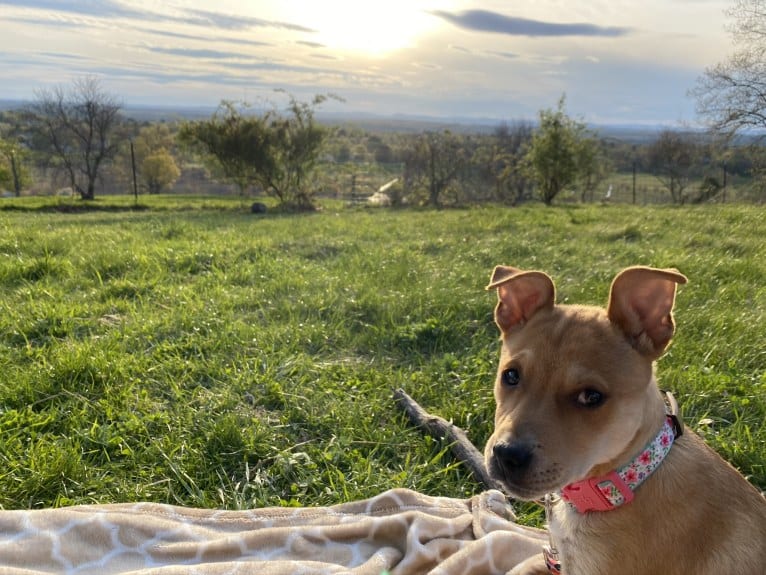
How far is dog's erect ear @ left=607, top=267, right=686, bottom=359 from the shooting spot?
275 centimetres

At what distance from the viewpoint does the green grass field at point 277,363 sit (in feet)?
13.8

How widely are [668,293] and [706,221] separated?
12396 millimetres

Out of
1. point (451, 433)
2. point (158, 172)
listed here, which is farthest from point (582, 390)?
point (158, 172)

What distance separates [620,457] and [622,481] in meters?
0.13

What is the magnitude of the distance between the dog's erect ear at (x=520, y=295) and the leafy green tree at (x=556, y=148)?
103 ft

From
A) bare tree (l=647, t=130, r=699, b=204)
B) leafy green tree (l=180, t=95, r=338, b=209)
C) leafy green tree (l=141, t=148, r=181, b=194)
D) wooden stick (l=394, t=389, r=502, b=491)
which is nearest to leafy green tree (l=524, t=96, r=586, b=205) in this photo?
leafy green tree (l=180, t=95, r=338, b=209)

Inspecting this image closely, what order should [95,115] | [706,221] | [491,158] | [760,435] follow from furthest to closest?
[491,158] → [95,115] → [706,221] → [760,435]

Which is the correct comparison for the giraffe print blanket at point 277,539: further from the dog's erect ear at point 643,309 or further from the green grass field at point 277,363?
the dog's erect ear at point 643,309

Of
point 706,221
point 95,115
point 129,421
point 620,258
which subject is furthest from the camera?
point 95,115

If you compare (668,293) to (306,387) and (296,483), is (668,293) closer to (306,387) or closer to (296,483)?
(296,483)

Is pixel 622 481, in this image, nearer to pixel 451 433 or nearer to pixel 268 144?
pixel 451 433

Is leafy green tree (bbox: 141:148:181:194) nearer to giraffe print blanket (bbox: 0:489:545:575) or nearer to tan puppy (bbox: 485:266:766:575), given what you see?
giraffe print blanket (bbox: 0:489:545:575)

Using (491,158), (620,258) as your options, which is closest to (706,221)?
(620,258)

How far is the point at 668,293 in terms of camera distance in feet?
8.98
